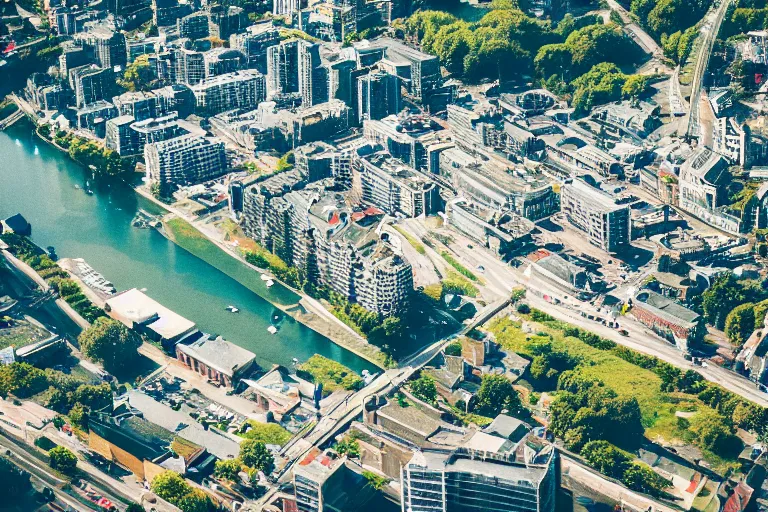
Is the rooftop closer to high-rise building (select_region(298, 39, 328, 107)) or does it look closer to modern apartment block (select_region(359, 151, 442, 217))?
modern apartment block (select_region(359, 151, 442, 217))

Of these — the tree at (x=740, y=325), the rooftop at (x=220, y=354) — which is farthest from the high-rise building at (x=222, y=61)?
the tree at (x=740, y=325)

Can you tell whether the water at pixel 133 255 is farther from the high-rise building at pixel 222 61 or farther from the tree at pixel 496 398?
the high-rise building at pixel 222 61

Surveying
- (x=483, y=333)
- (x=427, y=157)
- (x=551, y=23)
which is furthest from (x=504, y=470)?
(x=551, y=23)

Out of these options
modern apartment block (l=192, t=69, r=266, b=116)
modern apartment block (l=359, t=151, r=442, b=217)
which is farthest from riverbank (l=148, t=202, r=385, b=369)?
modern apartment block (l=192, t=69, r=266, b=116)

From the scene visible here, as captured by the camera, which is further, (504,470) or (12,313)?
(12,313)

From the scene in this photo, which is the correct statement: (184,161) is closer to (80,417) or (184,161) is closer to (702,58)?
(80,417)

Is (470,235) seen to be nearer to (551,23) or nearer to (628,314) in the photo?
(628,314)
